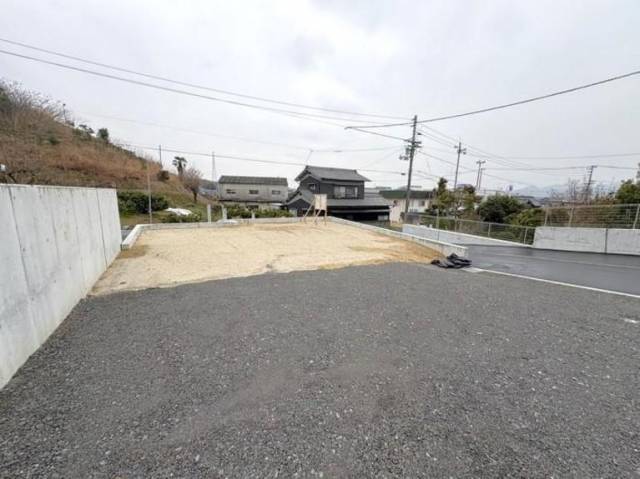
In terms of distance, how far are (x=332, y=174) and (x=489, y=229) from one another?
1493 cm

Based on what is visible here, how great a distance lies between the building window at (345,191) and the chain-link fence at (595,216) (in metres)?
15.4

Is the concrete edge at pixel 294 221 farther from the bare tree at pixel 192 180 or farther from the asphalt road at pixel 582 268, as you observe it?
the bare tree at pixel 192 180

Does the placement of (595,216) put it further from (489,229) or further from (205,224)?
(205,224)

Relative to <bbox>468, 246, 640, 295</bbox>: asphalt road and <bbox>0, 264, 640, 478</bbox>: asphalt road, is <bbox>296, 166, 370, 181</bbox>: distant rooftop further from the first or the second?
<bbox>0, 264, 640, 478</bbox>: asphalt road

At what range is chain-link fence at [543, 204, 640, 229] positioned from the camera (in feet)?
28.4

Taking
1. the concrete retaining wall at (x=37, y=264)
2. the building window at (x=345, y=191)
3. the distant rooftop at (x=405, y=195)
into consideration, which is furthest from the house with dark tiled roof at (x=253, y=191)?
the concrete retaining wall at (x=37, y=264)

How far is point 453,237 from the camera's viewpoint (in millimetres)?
13625

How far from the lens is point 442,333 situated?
2791 mm

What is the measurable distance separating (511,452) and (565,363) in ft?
4.77

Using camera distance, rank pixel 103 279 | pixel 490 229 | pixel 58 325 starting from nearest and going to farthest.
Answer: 1. pixel 58 325
2. pixel 103 279
3. pixel 490 229

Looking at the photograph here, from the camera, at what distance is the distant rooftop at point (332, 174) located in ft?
77.0

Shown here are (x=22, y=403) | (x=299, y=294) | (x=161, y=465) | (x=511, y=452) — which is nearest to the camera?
(x=161, y=465)

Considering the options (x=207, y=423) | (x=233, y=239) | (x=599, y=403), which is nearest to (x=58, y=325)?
(x=207, y=423)

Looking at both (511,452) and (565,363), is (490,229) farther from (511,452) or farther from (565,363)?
(511,452)
